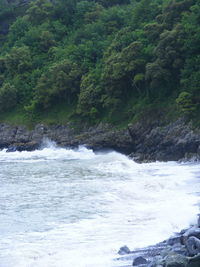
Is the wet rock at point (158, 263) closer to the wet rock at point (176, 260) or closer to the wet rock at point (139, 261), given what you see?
the wet rock at point (176, 260)

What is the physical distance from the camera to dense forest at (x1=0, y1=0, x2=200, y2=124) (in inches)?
1587

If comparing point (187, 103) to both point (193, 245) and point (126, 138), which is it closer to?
point (126, 138)

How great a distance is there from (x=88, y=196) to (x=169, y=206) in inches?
182

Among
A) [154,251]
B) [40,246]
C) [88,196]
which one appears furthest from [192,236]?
[88,196]

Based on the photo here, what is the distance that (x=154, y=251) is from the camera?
49.2 feet

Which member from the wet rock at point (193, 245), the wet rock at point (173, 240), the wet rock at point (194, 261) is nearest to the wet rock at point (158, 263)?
the wet rock at point (194, 261)

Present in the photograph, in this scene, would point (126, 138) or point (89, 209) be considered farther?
point (126, 138)

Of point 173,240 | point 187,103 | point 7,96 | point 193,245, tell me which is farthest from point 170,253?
point 7,96

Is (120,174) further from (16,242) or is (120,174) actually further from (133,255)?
(133,255)

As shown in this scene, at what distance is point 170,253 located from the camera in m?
13.0

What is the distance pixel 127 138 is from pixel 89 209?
1982 cm

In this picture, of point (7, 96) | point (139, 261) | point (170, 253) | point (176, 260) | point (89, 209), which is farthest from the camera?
point (7, 96)

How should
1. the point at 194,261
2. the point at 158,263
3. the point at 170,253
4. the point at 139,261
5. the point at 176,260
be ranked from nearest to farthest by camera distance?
the point at 194,261 < the point at 176,260 < the point at 158,263 < the point at 170,253 < the point at 139,261

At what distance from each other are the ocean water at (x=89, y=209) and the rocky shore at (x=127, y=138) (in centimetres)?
169
